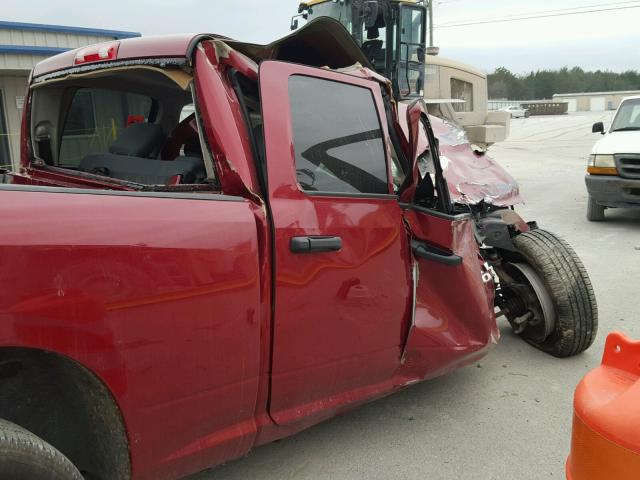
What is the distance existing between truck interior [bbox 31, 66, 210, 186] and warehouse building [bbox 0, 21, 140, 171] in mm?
8324

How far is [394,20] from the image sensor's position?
1134cm

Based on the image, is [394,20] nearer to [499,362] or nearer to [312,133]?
[499,362]

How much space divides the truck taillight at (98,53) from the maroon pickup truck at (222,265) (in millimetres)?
16

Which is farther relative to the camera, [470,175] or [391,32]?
[391,32]

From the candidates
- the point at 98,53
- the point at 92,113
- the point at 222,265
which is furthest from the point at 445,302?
the point at 92,113

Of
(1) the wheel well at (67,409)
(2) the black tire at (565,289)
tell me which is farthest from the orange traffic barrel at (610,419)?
(2) the black tire at (565,289)

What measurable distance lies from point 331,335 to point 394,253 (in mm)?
504

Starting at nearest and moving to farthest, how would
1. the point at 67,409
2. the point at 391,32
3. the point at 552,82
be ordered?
the point at 67,409 < the point at 391,32 < the point at 552,82

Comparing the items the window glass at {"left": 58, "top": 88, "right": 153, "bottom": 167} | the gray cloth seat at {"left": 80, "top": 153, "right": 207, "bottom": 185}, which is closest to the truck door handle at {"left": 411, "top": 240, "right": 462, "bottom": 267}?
the gray cloth seat at {"left": 80, "top": 153, "right": 207, "bottom": 185}

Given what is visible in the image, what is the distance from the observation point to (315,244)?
2.31m

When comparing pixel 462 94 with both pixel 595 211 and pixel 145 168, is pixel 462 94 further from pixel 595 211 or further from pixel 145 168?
pixel 145 168

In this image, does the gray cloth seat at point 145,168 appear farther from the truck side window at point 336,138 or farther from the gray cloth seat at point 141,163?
the truck side window at point 336,138

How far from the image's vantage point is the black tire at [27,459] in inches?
59.3

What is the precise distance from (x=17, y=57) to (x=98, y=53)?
1010 cm
